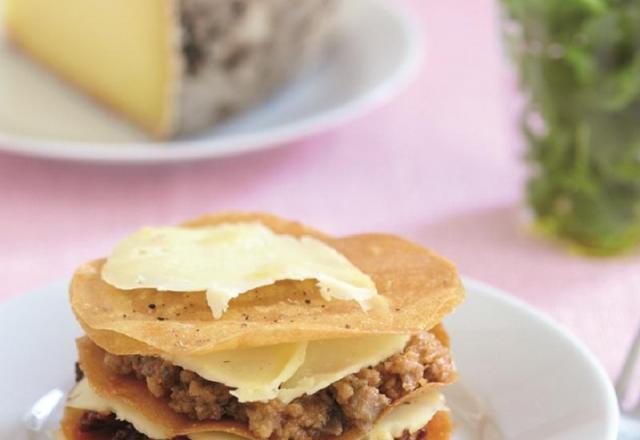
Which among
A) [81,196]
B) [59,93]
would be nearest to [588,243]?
[81,196]

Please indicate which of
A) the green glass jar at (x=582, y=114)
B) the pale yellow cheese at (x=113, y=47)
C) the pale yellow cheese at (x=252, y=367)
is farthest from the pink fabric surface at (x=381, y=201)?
the pale yellow cheese at (x=252, y=367)

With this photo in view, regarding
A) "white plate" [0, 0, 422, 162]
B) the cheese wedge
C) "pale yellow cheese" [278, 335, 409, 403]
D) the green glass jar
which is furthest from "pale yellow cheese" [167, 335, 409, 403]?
the cheese wedge

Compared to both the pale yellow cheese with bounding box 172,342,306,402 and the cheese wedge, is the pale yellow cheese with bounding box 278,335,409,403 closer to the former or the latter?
the pale yellow cheese with bounding box 172,342,306,402

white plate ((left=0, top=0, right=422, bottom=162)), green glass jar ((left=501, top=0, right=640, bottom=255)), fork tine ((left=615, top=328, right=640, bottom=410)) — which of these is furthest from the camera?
white plate ((left=0, top=0, right=422, bottom=162))

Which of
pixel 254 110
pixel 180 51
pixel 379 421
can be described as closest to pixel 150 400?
pixel 379 421

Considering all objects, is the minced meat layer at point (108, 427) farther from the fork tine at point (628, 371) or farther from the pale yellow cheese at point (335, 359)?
the fork tine at point (628, 371)

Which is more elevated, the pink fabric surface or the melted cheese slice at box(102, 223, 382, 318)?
the melted cheese slice at box(102, 223, 382, 318)

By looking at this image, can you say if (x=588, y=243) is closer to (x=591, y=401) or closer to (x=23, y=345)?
(x=591, y=401)

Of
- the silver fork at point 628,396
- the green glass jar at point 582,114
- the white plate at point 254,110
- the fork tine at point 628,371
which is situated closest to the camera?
the silver fork at point 628,396
